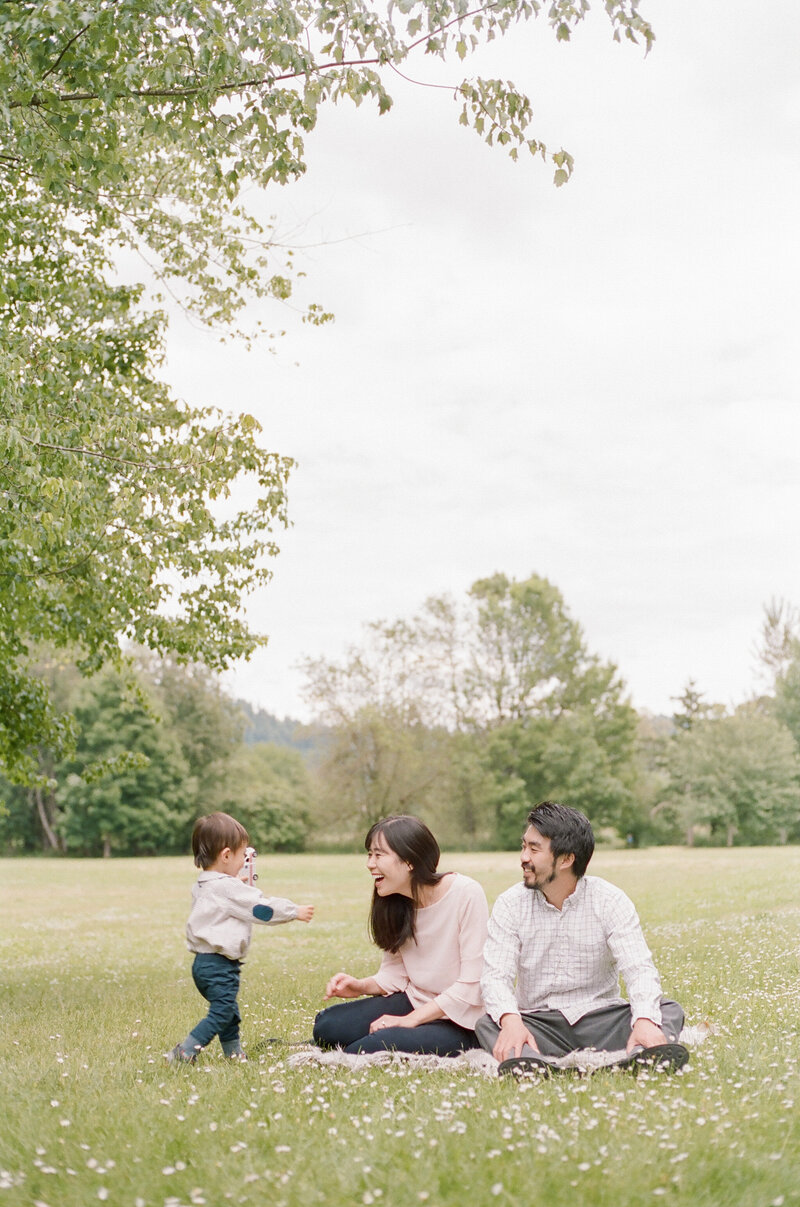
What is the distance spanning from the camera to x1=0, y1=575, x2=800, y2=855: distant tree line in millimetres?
68938

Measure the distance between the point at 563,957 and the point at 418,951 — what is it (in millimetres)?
1082

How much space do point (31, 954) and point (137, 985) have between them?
7350mm

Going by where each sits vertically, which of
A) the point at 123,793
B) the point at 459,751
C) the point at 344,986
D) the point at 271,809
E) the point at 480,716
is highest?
the point at 480,716

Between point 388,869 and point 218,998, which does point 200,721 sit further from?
point 388,869

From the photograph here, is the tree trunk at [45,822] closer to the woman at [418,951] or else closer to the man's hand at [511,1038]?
the woman at [418,951]

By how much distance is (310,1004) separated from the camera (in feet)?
36.4

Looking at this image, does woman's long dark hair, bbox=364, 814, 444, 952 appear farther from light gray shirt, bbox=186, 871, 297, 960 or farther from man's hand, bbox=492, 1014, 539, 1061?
man's hand, bbox=492, 1014, 539, 1061

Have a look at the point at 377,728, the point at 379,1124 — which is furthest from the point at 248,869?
the point at 377,728

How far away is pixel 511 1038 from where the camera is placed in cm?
629

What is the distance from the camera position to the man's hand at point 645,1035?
6.18 metres

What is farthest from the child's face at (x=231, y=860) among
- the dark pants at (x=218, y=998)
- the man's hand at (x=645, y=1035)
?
the man's hand at (x=645, y=1035)

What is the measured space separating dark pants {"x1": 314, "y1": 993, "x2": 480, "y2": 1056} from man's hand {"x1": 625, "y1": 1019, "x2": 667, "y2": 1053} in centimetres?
125

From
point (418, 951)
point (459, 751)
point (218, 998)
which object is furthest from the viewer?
point (459, 751)

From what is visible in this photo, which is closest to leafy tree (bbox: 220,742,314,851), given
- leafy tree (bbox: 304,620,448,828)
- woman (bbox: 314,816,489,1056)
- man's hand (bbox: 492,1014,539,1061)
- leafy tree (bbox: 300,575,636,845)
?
leafy tree (bbox: 304,620,448,828)
